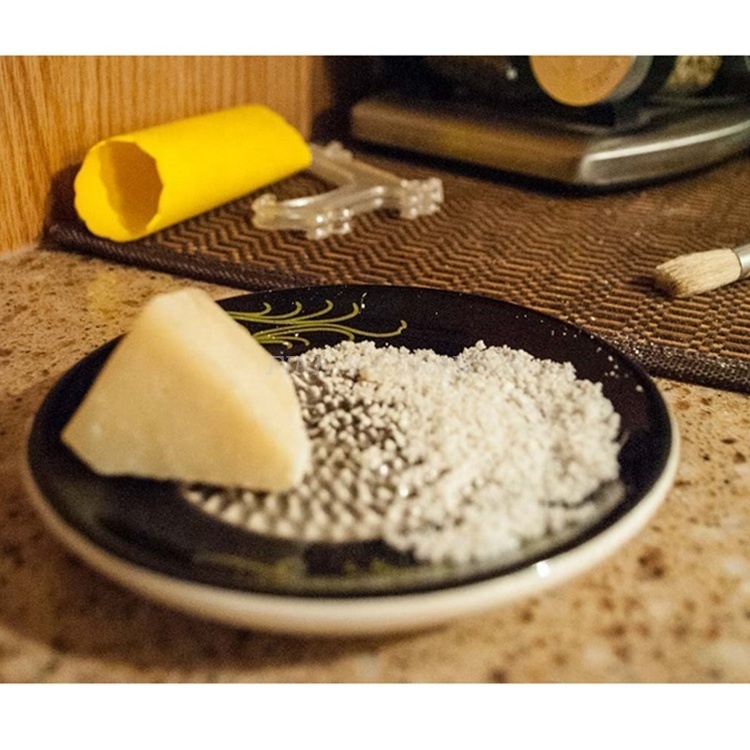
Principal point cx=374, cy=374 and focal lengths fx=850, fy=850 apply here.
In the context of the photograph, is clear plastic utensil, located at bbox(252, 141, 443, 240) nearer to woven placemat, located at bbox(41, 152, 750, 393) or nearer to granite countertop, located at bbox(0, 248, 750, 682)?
woven placemat, located at bbox(41, 152, 750, 393)

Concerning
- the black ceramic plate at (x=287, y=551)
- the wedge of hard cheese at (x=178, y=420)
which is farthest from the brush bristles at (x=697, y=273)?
the wedge of hard cheese at (x=178, y=420)

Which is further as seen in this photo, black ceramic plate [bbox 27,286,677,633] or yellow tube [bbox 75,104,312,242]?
yellow tube [bbox 75,104,312,242]

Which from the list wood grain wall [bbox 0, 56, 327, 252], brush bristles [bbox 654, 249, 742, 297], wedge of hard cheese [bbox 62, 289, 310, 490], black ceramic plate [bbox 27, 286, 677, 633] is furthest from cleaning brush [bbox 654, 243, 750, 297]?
wood grain wall [bbox 0, 56, 327, 252]

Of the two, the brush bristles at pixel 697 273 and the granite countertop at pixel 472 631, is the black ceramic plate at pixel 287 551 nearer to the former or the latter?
the granite countertop at pixel 472 631

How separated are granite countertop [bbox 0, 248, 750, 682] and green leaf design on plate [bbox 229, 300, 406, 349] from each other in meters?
0.16

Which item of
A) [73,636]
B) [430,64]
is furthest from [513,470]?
[430,64]

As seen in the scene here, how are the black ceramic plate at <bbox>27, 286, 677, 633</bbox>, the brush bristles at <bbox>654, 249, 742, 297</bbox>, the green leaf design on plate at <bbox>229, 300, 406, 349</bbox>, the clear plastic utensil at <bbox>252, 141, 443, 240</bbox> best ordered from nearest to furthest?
the black ceramic plate at <bbox>27, 286, 677, 633</bbox> → the green leaf design on plate at <bbox>229, 300, 406, 349</bbox> → the brush bristles at <bbox>654, 249, 742, 297</bbox> → the clear plastic utensil at <bbox>252, 141, 443, 240</bbox>

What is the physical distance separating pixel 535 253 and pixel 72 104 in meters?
0.44

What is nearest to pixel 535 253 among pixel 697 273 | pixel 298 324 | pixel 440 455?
pixel 697 273

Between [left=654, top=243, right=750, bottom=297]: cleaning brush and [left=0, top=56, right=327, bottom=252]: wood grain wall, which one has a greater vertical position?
[left=0, top=56, right=327, bottom=252]: wood grain wall

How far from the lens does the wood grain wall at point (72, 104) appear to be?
2.36ft

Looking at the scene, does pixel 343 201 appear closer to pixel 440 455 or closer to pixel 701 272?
pixel 701 272

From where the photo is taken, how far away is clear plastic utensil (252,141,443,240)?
784 mm

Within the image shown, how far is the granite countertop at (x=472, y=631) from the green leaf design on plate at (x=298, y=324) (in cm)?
16
